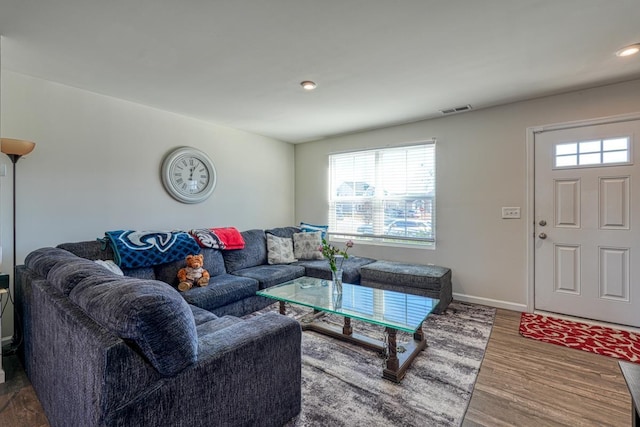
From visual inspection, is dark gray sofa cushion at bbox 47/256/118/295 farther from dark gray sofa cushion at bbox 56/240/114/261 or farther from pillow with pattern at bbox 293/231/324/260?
pillow with pattern at bbox 293/231/324/260

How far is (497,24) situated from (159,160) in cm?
342

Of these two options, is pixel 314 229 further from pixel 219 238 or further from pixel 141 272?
pixel 141 272

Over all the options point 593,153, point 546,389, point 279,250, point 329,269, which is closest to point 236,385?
point 546,389

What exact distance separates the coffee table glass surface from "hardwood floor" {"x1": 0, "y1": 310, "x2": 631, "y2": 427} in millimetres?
573

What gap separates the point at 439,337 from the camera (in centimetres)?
260

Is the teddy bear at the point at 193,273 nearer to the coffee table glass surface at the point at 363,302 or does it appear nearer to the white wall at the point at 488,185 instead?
the coffee table glass surface at the point at 363,302

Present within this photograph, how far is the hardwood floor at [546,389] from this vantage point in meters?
1.65

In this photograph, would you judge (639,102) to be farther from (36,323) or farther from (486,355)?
(36,323)

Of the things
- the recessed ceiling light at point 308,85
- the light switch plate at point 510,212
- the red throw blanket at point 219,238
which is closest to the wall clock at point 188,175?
the red throw blanket at point 219,238

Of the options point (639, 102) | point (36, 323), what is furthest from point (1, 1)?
point (639, 102)

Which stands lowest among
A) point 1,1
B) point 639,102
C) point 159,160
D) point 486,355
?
point 486,355

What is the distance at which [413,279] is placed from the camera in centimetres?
326

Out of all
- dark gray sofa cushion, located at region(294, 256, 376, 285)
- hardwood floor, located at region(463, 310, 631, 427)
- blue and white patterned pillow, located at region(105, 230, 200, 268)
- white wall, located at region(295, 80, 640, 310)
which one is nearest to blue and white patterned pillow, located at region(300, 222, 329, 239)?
dark gray sofa cushion, located at region(294, 256, 376, 285)

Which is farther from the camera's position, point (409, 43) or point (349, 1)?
point (409, 43)
